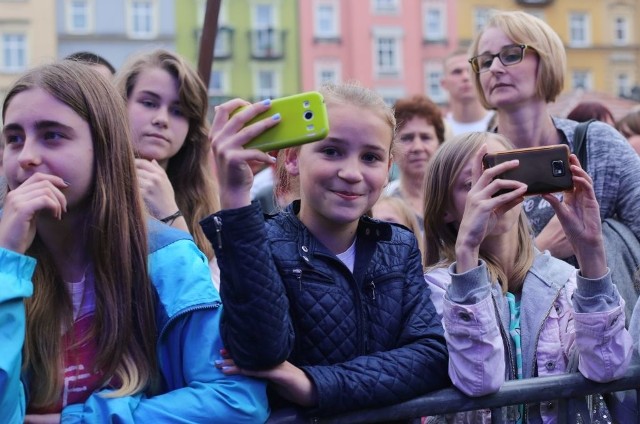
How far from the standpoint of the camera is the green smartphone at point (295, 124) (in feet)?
6.52

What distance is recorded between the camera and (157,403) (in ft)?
6.84

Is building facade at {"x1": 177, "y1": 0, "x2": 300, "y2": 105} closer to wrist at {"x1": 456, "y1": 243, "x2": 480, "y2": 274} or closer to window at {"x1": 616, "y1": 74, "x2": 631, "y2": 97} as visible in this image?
window at {"x1": 616, "y1": 74, "x2": 631, "y2": 97}

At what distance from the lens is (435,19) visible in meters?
42.4

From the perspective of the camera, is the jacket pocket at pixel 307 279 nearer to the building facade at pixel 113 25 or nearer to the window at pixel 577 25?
the building facade at pixel 113 25

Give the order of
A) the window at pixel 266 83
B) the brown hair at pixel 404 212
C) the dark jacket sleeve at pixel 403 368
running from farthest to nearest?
the window at pixel 266 83, the brown hair at pixel 404 212, the dark jacket sleeve at pixel 403 368

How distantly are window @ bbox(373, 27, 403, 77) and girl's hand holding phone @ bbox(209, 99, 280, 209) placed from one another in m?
39.1

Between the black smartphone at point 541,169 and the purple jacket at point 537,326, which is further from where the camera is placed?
the black smartphone at point 541,169

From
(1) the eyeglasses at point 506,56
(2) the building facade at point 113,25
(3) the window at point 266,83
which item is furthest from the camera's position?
(3) the window at point 266,83

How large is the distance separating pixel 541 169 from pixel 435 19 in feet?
135

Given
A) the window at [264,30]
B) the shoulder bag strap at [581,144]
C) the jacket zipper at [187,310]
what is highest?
the window at [264,30]

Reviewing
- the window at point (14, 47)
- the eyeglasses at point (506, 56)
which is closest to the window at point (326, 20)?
the window at point (14, 47)

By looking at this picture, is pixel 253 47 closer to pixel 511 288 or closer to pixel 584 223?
pixel 511 288

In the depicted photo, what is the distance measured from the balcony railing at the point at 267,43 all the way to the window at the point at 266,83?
73 cm

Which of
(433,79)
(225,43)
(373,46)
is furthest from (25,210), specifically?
(433,79)
